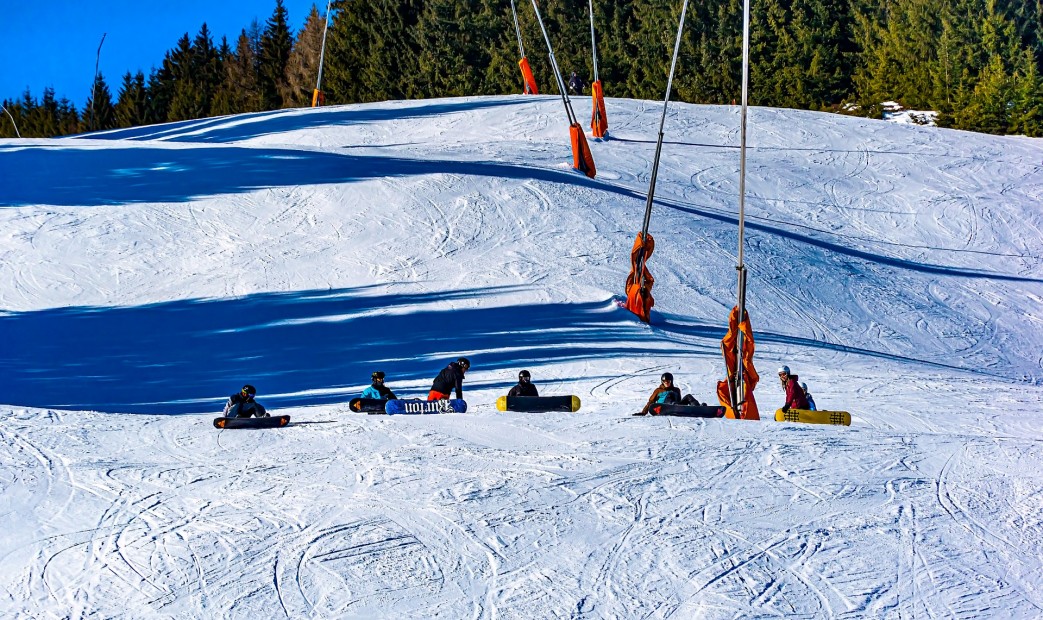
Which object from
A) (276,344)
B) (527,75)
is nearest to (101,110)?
(527,75)

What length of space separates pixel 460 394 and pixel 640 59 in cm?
3755

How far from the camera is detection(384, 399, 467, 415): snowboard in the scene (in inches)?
493

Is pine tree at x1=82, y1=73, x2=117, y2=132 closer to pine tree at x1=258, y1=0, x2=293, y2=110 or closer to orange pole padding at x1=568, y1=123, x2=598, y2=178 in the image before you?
pine tree at x1=258, y1=0, x2=293, y2=110

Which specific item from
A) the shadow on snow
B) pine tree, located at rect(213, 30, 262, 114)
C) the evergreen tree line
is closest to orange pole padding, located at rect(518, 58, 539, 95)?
the shadow on snow

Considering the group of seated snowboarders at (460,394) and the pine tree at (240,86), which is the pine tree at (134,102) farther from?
the group of seated snowboarders at (460,394)

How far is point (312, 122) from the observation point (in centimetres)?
3127

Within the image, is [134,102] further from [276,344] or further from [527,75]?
[276,344]

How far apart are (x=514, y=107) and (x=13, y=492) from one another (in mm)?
22956

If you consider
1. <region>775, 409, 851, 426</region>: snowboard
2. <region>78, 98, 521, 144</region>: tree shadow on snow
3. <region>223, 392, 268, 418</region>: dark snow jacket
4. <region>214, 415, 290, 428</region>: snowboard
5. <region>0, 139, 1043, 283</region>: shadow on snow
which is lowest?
<region>775, 409, 851, 426</region>: snowboard

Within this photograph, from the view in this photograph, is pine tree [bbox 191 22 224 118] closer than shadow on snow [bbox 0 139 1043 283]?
No

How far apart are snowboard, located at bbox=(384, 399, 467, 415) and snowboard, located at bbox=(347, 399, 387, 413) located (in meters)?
0.08

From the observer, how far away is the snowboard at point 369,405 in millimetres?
12586

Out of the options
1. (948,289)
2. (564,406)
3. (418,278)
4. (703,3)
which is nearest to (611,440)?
(564,406)

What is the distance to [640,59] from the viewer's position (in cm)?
4844
